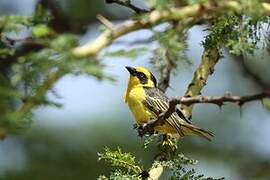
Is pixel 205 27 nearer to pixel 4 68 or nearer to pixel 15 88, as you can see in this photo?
pixel 4 68

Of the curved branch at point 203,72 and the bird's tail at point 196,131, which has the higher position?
the bird's tail at point 196,131

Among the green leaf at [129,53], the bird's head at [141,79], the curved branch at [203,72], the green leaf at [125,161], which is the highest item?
the bird's head at [141,79]

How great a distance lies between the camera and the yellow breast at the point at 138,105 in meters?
3.10

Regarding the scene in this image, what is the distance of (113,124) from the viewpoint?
119 inches

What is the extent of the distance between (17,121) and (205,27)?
101 cm

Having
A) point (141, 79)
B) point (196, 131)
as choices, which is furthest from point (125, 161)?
point (141, 79)

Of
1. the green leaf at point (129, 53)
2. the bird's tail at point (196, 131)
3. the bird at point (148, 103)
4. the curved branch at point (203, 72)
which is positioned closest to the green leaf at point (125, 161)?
the curved branch at point (203, 72)

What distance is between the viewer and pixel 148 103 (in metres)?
3.15

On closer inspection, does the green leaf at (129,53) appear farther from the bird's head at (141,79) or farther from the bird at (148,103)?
the bird's head at (141,79)

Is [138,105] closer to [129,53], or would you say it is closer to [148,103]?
[148,103]

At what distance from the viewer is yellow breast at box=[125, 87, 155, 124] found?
122 inches

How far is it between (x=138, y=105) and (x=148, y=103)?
1.8 inches

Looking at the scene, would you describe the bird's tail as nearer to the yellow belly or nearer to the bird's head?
the yellow belly

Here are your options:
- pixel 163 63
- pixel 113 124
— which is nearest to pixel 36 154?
pixel 113 124
